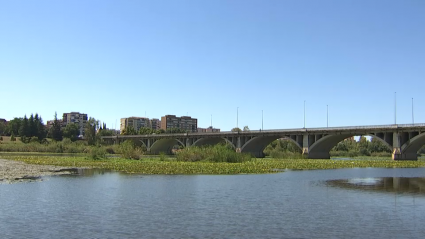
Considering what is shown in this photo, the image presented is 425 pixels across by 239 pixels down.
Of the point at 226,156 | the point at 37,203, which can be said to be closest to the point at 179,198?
the point at 37,203

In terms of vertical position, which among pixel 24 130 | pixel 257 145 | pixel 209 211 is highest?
pixel 24 130

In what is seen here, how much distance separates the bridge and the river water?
4782cm

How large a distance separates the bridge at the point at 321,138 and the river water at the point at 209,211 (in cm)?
4782

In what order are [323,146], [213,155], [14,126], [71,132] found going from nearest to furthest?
[213,155], [323,146], [71,132], [14,126]

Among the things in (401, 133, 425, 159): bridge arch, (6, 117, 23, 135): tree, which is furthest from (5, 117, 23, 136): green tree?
(401, 133, 425, 159): bridge arch

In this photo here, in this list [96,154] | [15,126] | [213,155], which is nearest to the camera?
[213,155]

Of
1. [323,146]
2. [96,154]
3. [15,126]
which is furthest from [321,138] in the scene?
[15,126]

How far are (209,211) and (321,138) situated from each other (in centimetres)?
7285

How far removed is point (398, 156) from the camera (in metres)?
77.1

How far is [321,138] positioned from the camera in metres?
90.0

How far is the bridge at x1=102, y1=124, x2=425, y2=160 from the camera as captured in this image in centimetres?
7681

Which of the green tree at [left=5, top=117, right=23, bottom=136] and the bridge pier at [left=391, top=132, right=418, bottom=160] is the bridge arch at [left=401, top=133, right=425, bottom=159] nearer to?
the bridge pier at [left=391, top=132, right=418, bottom=160]

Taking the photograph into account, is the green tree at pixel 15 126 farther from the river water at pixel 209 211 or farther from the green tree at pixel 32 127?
the river water at pixel 209 211

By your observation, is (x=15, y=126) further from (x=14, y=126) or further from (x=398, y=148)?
(x=398, y=148)
